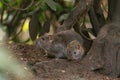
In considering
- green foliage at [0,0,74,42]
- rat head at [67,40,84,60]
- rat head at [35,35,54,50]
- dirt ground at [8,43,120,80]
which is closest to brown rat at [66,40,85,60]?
rat head at [67,40,84,60]

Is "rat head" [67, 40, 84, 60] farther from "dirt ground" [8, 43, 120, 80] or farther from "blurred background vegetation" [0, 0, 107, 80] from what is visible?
"blurred background vegetation" [0, 0, 107, 80]

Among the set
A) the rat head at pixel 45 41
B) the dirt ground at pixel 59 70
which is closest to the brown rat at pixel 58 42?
the rat head at pixel 45 41

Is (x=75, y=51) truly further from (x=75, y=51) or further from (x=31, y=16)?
(x=31, y=16)

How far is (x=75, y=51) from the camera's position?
3.14 meters

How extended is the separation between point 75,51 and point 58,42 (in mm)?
432

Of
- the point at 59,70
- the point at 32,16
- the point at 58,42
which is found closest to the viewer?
the point at 59,70

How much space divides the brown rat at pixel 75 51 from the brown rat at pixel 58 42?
61mm

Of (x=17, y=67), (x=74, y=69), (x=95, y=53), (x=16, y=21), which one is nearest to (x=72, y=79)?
(x=74, y=69)

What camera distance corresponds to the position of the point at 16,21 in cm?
436

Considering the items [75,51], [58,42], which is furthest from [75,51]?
[58,42]

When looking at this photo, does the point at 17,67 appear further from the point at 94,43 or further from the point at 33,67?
the point at 94,43

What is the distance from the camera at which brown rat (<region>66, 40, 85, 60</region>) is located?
9.79 feet

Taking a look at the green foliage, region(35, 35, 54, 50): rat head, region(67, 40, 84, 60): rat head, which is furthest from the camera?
the green foliage

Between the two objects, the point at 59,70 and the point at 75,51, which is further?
the point at 75,51
